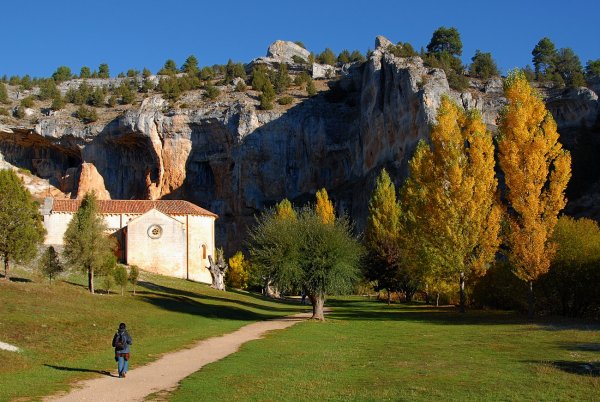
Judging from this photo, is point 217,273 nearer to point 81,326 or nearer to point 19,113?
point 81,326

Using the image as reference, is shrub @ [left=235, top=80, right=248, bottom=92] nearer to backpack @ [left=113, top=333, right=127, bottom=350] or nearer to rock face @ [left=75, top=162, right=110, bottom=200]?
rock face @ [left=75, top=162, right=110, bottom=200]

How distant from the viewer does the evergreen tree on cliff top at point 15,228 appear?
113 feet

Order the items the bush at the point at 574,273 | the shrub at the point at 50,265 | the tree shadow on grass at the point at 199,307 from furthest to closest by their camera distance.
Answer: the shrub at the point at 50,265 → the tree shadow on grass at the point at 199,307 → the bush at the point at 574,273

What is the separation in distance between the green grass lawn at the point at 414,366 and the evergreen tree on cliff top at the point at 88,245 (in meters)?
16.2

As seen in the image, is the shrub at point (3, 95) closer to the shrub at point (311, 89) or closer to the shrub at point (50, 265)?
the shrub at point (311, 89)

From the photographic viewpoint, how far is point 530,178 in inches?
1198

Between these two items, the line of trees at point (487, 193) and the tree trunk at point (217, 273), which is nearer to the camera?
the line of trees at point (487, 193)

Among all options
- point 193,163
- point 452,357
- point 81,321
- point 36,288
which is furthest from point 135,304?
point 193,163

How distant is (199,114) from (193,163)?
7.14 m

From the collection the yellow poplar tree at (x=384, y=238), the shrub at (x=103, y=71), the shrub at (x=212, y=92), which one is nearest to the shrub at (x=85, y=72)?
the shrub at (x=103, y=71)

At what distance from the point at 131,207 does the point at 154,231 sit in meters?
4.82

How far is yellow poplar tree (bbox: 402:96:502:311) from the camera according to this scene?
105ft

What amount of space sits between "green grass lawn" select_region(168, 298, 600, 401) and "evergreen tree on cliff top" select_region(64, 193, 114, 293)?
16176 mm

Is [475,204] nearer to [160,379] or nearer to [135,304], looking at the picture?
[135,304]
